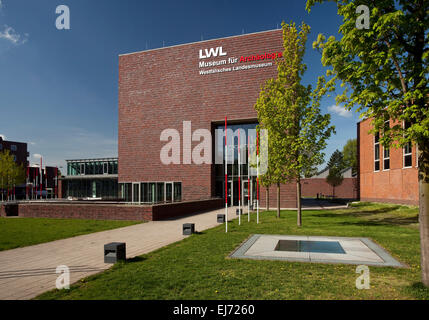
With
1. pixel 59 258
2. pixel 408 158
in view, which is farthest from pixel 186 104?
pixel 59 258

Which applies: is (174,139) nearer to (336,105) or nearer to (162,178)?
(162,178)

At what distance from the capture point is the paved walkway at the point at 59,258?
601cm

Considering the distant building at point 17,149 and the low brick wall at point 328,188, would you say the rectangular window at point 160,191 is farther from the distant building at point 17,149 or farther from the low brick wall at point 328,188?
the distant building at point 17,149

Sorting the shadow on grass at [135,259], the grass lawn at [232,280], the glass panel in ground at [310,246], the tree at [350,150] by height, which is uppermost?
the tree at [350,150]

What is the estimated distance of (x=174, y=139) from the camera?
3506cm

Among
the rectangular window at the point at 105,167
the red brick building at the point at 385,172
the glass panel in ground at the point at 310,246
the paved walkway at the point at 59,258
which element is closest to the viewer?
the paved walkway at the point at 59,258

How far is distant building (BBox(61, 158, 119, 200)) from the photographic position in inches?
1948

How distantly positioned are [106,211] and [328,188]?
4909 cm

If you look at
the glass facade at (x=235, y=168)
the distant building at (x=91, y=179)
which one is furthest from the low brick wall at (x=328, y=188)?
the distant building at (x=91, y=179)

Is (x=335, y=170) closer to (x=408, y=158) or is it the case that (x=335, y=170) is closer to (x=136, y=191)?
(x=408, y=158)

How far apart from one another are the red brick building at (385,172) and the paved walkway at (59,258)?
1726 centimetres

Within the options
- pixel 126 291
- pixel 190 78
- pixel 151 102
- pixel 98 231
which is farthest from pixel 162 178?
pixel 126 291

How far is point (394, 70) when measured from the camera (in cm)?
606

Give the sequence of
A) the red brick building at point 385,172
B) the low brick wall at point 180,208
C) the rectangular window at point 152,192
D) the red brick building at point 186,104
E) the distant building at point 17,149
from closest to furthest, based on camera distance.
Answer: the low brick wall at point 180,208, the red brick building at point 385,172, the red brick building at point 186,104, the rectangular window at point 152,192, the distant building at point 17,149
